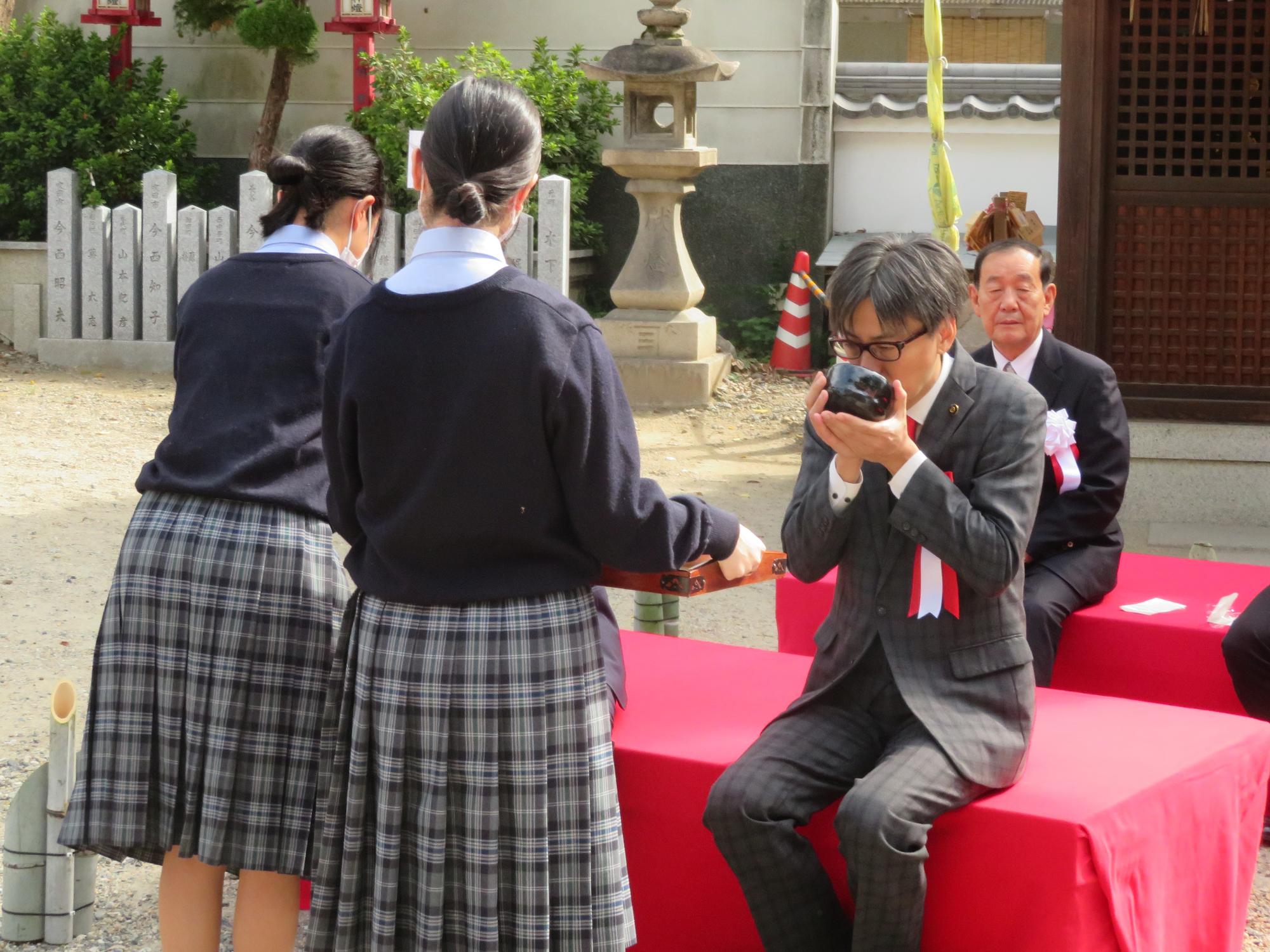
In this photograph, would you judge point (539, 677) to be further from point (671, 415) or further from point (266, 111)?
point (266, 111)

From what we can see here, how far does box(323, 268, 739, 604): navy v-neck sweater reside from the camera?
82.0 inches

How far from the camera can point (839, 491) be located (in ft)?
7.96

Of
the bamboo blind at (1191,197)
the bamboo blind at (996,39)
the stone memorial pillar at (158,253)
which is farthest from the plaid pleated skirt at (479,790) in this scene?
the bamboo blind at (996,39)

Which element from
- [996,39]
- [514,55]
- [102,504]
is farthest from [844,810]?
[996,39]

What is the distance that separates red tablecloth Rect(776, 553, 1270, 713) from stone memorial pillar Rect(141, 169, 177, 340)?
743 cm

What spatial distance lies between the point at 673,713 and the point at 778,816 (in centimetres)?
54

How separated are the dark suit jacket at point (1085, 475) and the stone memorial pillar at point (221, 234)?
7.55 meters

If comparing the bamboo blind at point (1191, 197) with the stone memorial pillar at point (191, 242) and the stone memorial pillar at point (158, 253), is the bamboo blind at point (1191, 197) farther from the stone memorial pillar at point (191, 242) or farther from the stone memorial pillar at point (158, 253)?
the stone memorial pillar at point (158, 253)

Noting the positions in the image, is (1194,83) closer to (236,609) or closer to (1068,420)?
(1068,420)

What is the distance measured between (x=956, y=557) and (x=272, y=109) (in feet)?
35.0

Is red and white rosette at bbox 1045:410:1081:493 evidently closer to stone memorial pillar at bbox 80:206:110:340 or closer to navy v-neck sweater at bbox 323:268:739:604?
navy v-neck sweater at bbox 323:268:739:604

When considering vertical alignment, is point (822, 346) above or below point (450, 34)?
below

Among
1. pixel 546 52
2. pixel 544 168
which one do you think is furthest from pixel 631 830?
pixel 546 52

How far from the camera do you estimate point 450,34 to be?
40.4 feet
